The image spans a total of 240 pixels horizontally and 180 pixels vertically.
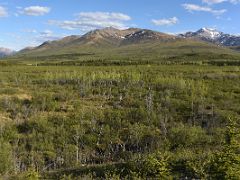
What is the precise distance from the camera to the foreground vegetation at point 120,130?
1378 centimetres

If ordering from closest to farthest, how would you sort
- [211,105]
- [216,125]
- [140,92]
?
[216,125]
[211,105]
[140,92]

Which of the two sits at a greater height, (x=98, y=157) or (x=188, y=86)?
(x=188, y=86)

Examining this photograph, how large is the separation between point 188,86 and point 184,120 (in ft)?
39.1

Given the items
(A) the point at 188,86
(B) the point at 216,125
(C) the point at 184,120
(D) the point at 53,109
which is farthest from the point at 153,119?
(A) the point at 188,86

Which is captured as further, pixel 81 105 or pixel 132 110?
pixel 81 105

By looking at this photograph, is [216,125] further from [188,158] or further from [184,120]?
[188,158]

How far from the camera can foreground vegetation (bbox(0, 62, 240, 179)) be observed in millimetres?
13781

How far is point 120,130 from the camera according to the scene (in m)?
27.9

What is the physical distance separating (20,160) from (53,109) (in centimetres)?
1169

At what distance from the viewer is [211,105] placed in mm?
33500

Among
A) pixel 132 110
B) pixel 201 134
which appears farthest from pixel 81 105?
pixel 201 134

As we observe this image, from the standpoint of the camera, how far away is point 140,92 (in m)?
39.1

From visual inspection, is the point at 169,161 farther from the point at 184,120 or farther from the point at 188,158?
the point at 184,120

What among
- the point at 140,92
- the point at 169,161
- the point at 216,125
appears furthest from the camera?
the point at 140,92
